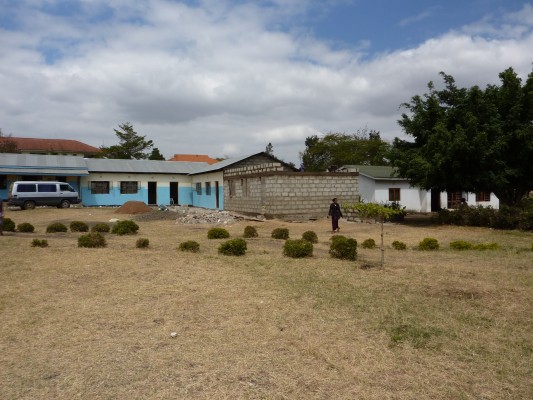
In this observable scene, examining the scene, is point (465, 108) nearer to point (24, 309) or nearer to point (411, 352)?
point (411, 352)

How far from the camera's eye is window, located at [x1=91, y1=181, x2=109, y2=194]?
35.2 meters

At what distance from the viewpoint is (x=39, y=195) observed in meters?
29.7

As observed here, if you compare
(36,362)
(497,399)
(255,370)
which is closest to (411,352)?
(497,399)

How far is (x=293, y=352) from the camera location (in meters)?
5.04

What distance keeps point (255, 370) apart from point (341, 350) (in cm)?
110

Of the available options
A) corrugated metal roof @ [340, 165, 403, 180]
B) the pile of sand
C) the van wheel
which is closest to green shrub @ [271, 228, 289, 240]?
corrugated metal roof @ [340, 165, 403, 180]

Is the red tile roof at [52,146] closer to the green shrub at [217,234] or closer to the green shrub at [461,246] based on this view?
the green shrub at [217,234]

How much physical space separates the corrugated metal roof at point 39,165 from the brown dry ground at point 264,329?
24.8m

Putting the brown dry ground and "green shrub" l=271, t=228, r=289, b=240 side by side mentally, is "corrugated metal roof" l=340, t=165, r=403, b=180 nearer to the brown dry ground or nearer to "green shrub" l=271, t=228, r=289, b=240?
"green shrub" l=271, t=228, r=289, b=240

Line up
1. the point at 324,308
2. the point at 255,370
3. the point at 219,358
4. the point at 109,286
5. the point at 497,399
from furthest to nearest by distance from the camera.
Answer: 1. the point at 109,286
2. the point at 324,308
3. the point at 219,358
4. the point at 255,370
5. the point at 497,399

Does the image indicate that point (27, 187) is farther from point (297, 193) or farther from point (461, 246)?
point (461, 246)

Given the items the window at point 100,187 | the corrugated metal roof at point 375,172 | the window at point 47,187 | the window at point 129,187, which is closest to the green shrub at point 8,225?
the window at point 47,187

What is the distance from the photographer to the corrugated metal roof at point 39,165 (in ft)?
105

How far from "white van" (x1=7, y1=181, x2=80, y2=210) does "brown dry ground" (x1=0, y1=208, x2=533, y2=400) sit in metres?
21.3
